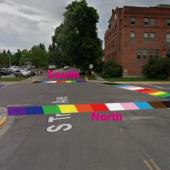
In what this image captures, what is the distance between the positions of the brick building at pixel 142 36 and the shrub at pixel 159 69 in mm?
6537

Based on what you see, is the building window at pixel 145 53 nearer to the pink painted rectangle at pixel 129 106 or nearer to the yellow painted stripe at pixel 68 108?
the pink painted rectangle at pixel 129 106

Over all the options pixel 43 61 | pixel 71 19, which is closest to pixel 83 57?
pixel 71 19

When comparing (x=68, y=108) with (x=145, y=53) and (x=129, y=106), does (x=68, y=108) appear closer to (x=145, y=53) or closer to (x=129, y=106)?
(x=129, y=106)

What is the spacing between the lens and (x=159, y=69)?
44.8m

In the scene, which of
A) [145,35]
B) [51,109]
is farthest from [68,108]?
[145,35]

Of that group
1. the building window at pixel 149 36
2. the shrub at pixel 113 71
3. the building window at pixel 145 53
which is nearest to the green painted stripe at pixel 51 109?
the shrub at pixel 113 71

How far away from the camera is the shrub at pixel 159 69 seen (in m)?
44.7

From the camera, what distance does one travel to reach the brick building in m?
52.4

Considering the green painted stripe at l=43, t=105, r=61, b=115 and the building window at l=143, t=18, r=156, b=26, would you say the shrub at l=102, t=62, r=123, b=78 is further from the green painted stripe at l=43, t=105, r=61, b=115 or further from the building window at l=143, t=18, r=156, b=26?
the green painted stripe at l=43, t=105, r=61, b=115

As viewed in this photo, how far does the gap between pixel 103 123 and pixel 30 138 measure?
3.27m

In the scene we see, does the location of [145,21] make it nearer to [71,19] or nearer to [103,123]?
[71,19]

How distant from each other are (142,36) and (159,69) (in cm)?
980

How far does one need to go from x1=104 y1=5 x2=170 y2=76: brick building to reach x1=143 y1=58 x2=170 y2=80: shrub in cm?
654

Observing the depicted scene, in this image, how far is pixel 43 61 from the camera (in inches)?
2869
